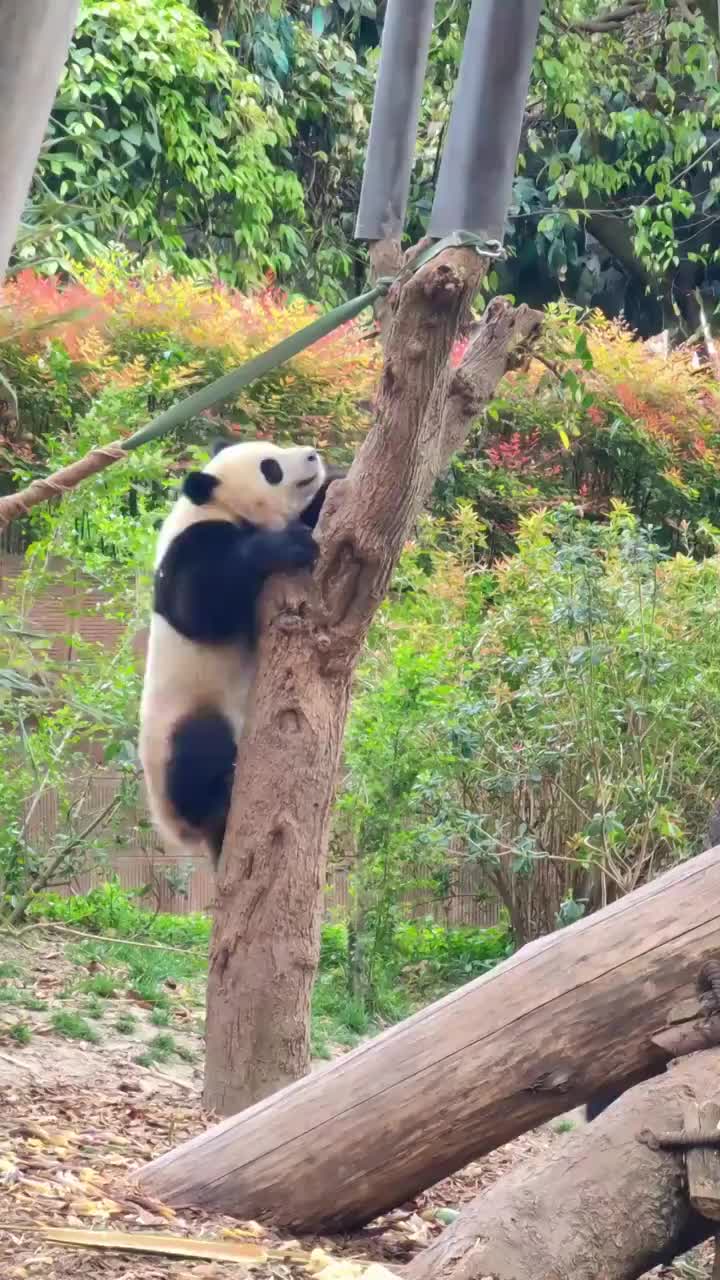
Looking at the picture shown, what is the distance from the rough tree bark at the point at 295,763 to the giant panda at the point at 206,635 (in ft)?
2.16

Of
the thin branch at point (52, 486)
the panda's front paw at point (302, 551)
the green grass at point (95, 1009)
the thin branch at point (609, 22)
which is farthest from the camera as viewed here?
the thin branch at point (609, 22)

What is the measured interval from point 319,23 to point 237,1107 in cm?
938

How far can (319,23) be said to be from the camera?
1066cm

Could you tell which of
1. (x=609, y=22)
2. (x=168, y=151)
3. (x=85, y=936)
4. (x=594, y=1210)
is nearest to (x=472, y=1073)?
(x=594, y=1210)

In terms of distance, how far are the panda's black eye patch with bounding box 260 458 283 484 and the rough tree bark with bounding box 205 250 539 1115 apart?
2.55 ft

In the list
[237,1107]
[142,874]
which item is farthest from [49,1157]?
[142,874]

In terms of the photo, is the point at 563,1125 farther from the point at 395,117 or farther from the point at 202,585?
the point at 395,117

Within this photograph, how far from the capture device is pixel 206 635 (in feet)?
13.5

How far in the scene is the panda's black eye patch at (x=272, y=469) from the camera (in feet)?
13.8

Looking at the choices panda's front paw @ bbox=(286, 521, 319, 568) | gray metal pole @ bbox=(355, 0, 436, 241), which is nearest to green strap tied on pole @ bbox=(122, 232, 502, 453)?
panda's front paw @ bbox=(286, 521, 319, 568)

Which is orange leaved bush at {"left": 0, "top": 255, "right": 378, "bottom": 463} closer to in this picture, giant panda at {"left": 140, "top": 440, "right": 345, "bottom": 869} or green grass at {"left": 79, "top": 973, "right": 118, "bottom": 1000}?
giant panda at {"left": 140, "top": 440, "right": 345, "bottom": 869}

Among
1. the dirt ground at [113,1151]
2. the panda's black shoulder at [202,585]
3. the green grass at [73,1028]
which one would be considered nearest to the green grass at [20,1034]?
the dirt ground at [113,1151]

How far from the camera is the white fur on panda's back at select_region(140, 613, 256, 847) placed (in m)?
4.19

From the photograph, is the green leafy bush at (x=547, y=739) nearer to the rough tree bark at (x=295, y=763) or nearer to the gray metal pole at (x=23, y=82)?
the rough tree bark at (x=295, y=763)
